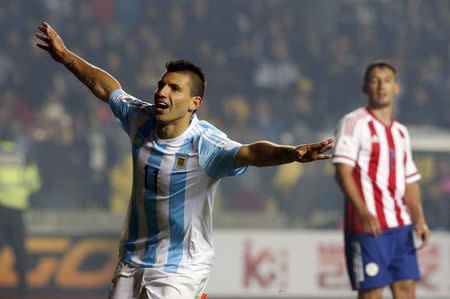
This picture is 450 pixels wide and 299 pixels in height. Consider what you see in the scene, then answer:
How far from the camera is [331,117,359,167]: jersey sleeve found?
8703 millimetres

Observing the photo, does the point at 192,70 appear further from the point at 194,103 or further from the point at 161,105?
the point at 161,105

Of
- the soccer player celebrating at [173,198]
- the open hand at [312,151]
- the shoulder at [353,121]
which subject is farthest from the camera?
the shoulder at [353,121]

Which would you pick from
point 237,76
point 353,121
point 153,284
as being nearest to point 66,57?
point 153,284

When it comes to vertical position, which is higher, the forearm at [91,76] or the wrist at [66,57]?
the wrist at [66,57]

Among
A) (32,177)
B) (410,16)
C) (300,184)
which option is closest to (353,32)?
(410,16)

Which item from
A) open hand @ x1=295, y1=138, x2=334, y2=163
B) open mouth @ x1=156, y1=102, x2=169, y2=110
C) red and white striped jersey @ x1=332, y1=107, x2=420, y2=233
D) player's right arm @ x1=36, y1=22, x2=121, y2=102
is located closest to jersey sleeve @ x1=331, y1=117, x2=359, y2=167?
red and white striped jersey @ x1=332, y1=107, x2=420, y2=233

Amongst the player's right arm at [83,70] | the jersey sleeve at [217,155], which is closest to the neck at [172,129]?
the jersey sleeve at [217,155]

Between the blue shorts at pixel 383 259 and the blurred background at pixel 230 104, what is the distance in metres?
4.57

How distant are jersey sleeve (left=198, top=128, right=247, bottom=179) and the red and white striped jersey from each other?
104 inches

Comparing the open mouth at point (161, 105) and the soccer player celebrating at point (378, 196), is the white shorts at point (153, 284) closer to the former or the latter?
the open mouth at point (161, 105)

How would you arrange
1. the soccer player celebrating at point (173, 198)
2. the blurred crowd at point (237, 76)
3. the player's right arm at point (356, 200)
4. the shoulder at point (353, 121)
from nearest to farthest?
the soccer player celebrating at point (173, 198)
the player's right arm at point (356, 200)
the shoulder at point (353, 121)
the blurred crowd at point (237, 76)

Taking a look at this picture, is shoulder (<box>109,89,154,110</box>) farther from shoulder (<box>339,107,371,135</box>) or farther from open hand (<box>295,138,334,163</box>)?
shoulder (<box>339,107,371,135</box>)

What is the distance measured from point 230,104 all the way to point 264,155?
28.3 ft

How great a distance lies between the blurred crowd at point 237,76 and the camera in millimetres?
13781
